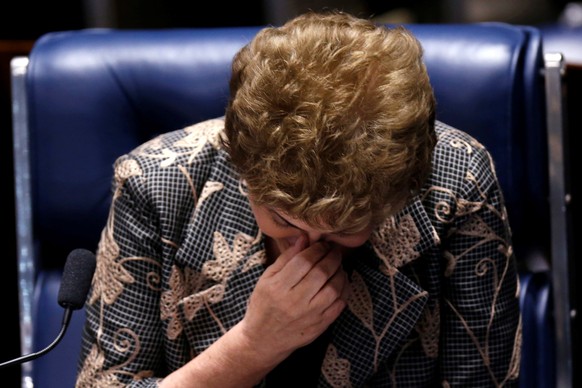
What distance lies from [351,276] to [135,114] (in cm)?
49

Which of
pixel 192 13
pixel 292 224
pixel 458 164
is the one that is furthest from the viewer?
pixel 192 13

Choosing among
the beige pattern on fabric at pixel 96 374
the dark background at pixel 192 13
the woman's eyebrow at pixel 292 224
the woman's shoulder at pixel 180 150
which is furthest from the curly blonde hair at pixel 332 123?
the dark background at pixel 192 13

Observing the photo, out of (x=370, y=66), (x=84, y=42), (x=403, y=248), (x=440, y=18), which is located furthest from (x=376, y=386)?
(x=440, y=18)

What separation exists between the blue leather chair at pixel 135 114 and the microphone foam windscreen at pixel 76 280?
356 millimetres

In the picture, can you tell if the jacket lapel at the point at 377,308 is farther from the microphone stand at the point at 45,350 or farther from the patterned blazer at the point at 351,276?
the microphone stand at the point at 45,350

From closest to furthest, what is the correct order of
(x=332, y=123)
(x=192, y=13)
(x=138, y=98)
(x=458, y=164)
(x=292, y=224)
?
(x=332, y=123) → (x=292, y=224) → (x=458, y=164) → (x=138, y=98) → (x=192, y=13)

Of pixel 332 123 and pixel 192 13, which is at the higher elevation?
pixel 332 123

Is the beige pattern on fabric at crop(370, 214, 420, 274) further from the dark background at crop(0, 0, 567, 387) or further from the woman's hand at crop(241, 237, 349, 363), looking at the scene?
the dark background at crop(0, 0, 567, 387)

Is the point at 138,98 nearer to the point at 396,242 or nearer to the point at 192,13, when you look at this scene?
the point at 396,242

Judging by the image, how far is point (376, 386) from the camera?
142 centimetres

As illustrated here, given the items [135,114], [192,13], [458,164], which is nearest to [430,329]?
[458,164]

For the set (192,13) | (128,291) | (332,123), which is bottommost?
(192,13)

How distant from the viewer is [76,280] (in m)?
1.28

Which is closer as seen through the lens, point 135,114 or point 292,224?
point 292,224
